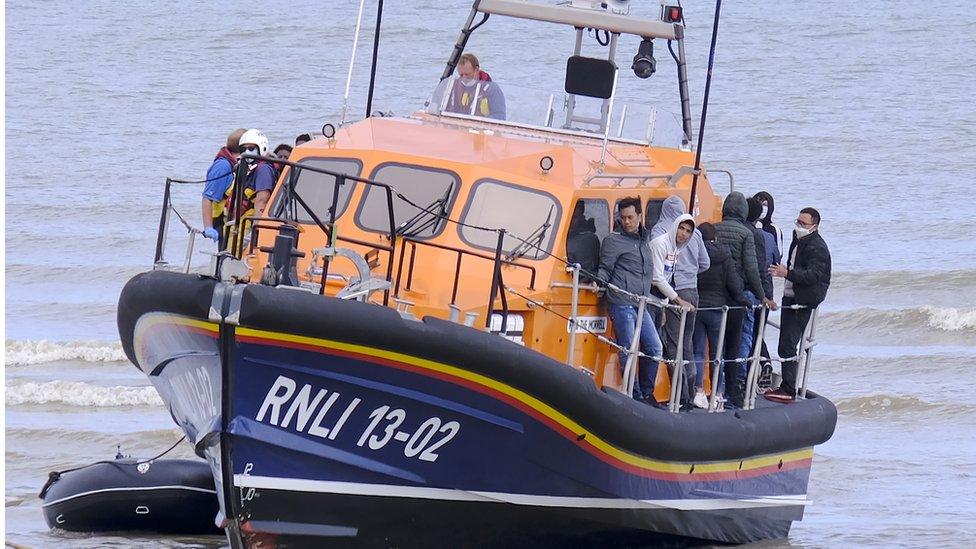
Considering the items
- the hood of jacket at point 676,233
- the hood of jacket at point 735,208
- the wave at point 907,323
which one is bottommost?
the wave at point 907,323

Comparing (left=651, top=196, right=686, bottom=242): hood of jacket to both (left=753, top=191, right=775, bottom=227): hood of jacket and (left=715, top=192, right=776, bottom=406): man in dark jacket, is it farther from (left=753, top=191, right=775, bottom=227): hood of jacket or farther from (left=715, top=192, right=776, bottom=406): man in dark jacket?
(left=753, top=191, right=775, bottom=227): hood of jacket

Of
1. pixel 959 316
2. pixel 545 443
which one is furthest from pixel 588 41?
pixel 545 443

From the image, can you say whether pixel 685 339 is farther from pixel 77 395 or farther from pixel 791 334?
pixel 77 395

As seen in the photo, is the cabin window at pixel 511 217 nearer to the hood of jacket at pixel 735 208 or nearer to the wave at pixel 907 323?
the hood of jacket at pixel 735 208

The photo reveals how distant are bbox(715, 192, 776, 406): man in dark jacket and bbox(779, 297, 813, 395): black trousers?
0.54 meters

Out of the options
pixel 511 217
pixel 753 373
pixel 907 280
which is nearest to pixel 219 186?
pixel 511 217

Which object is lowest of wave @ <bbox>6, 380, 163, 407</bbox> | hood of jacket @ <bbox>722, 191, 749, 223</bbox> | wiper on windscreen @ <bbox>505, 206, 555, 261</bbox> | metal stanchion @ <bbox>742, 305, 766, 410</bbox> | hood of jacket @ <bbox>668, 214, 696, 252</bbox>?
wave @ <bbox>6, 380, 163, 407</bbox>

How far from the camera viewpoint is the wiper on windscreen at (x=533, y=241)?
315 inches

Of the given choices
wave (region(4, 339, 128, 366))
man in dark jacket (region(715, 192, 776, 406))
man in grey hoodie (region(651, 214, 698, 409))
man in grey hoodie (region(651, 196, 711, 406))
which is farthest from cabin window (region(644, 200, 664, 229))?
wave (region(4, 339, 128, 366))

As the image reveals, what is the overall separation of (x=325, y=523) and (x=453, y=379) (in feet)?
3.35

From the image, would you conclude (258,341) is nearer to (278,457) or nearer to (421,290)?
(278,457)

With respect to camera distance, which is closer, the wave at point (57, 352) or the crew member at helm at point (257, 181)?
the crew member at helm at point (257, 181)

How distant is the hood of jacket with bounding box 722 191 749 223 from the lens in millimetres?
9109

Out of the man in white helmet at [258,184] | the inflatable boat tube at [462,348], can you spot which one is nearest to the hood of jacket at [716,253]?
the inflatable boat tube at [462,348]
